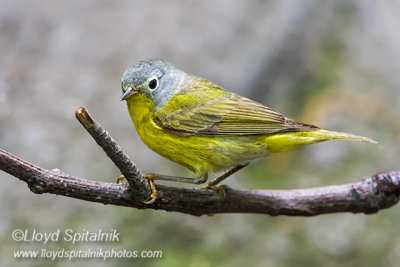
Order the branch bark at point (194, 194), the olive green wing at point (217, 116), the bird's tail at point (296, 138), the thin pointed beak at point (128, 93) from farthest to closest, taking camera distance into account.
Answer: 1. the olive green wing at point (217, 116)
2. the bird's tail at point (296, 138)
3. the thin pointed beak at point (128, 93)
4. the branch bark at point (194, 194)

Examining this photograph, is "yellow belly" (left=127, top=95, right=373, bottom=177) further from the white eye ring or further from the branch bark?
the branch bark

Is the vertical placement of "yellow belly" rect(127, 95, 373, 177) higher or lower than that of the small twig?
higher

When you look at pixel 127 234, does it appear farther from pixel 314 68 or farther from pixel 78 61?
pixel 314 68

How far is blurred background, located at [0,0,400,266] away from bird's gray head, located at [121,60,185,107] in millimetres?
1687

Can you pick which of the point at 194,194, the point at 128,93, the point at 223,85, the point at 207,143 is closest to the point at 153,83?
the point at 128,93

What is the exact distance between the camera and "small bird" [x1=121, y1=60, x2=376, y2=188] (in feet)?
11.5

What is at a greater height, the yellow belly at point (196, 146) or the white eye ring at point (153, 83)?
the white eye ring at point (153, 83)

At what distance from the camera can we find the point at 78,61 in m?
6.10

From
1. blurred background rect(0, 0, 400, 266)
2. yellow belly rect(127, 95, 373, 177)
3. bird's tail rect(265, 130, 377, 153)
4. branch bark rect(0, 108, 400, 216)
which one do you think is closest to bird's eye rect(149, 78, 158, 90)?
yellow belly rect(127, 95, 373, 177)

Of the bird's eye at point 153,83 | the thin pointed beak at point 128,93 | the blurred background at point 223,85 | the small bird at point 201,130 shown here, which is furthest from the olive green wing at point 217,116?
the blurred background at point 223,85

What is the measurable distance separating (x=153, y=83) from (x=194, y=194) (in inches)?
36.4

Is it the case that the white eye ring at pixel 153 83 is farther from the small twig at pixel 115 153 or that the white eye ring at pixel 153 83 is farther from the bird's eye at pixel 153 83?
the small twig at pixel 115 153

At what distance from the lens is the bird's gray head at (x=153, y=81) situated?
3.38m

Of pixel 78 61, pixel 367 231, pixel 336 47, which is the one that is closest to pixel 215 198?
pixel 367 231
